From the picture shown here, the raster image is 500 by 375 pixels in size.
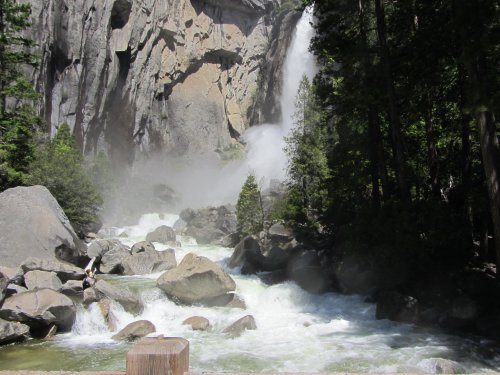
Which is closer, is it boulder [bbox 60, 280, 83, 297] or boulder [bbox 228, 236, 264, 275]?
boulder [bbox 60, 280, 83, 297]

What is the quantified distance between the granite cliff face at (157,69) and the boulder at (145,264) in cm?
2490

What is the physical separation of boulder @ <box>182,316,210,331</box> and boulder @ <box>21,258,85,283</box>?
197 inches

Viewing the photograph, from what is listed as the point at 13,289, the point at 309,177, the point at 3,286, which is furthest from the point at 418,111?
the point at 13,289

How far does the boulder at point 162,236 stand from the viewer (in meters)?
38.5

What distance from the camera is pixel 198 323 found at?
15.6m

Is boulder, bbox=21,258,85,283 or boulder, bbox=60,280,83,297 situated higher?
boulder, bbox=21,258,85,283

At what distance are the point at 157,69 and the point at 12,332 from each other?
58.0 meters

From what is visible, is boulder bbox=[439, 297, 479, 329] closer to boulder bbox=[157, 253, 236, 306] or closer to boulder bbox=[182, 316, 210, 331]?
boulder bbox=[182, 316, 210, 331]

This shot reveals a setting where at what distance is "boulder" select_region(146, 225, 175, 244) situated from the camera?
38456 millimetres

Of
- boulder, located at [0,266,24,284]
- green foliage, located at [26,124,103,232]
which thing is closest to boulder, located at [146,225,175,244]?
Answer: green foliage, located at [26,124,103,232]

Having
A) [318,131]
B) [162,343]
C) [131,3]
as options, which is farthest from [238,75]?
[162,343]

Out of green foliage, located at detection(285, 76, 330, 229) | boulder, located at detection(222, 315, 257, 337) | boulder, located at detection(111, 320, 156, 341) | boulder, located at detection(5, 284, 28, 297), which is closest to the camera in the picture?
boulder, located at detection(111, 320, 156, 341)

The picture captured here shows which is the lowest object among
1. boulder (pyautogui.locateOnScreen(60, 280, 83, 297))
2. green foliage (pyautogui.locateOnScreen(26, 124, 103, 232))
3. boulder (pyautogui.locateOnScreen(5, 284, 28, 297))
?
boulder (pyautogui.locateOnScreen(60, 280, 83, 297))

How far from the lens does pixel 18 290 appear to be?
1508 cm
